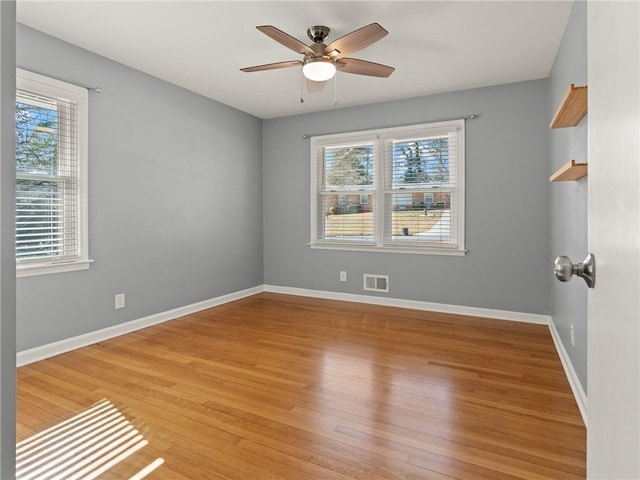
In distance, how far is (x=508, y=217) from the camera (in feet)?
13.1

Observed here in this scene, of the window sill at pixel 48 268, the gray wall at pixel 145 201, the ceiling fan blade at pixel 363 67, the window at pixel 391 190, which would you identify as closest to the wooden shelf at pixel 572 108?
the ceiling fan blade at pixel 363 67

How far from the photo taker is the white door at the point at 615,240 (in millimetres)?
500

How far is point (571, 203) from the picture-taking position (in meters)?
2.58

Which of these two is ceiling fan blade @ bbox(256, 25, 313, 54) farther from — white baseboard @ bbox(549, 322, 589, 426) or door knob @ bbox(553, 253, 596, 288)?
white baseboard @ bbox(549, 322, 589, 426)

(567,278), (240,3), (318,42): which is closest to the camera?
(567,278)

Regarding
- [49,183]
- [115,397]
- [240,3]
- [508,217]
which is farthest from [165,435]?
[508,217]

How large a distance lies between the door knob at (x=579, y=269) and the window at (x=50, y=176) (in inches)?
130

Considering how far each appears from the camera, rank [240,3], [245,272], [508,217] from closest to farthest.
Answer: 1. [240,3]
2. [508,217]
3. [245,272]

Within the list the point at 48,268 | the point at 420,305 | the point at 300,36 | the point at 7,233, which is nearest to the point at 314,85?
the point at 300,36

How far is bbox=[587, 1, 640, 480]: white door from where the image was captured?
500 millimetres

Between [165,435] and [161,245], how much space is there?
2387 mm

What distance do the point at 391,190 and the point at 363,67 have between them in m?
1.87

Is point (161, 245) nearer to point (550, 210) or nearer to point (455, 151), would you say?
point (455, 151)

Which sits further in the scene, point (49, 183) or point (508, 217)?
point (508, 217)
